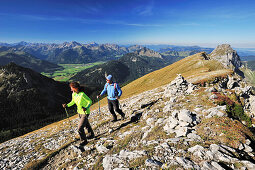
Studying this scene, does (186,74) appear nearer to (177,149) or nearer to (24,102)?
(177,149)

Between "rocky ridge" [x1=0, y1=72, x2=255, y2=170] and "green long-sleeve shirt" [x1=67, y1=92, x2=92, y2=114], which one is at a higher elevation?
"green long-sleeve shirt" [x1=67, y1=92, x2=92, y2=114]

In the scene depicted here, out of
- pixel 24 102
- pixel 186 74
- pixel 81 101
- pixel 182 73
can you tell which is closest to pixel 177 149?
pixel 81 101

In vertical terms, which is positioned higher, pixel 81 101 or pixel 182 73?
pixel 81 101

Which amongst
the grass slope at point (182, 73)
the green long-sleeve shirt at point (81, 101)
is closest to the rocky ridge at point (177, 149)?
the green long-sleeve shirt at point (81, 101)

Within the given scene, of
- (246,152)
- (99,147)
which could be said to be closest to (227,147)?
(246,152)

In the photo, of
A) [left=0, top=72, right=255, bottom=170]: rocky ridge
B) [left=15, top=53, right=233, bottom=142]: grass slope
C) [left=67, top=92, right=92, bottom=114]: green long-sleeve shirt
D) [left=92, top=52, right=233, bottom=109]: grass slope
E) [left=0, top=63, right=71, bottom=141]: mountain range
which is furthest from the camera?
[left=0, top=63, right=71, bottom=141]: mountain range

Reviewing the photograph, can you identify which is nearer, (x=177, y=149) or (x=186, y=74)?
(x=177, y=149)

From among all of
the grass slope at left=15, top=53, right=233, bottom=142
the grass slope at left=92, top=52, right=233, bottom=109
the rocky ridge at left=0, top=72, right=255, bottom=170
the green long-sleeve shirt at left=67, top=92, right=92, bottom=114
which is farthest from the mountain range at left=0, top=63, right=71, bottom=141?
the rocky ridge at left=0, top=72, right=255, bottom=170

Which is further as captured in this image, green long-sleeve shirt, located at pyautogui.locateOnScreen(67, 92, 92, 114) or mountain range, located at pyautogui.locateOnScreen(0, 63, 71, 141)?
mountain range, located at pyautogui.locateOnScreen(0, 63, 71, 141)

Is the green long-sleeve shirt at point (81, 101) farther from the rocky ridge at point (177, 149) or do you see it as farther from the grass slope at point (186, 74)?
the grass slope at point (186, 74)

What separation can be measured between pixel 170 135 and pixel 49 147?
14.4 metres

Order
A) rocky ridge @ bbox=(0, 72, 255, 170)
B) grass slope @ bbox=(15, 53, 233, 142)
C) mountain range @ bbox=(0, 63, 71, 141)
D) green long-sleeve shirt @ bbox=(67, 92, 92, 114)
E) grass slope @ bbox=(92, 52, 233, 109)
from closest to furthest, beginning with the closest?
rocky ridge @ bbox=(0, 72, 255, 170)
green long-sleeve shirt @ bbox=(67, 92, 92, 114)
grass slope @ bbox=(92, 52, 233, 109)
grass slope @ bbox=(15, 53, 233, 142)
mountain range @ bbox=(0, 63, 71, 141)

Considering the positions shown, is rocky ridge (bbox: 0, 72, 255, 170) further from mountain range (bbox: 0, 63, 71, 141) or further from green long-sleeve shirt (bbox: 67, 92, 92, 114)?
mountain range (bbox: 0, 63, 71, 141)

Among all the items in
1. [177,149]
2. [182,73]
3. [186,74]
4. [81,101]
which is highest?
[81,101]
